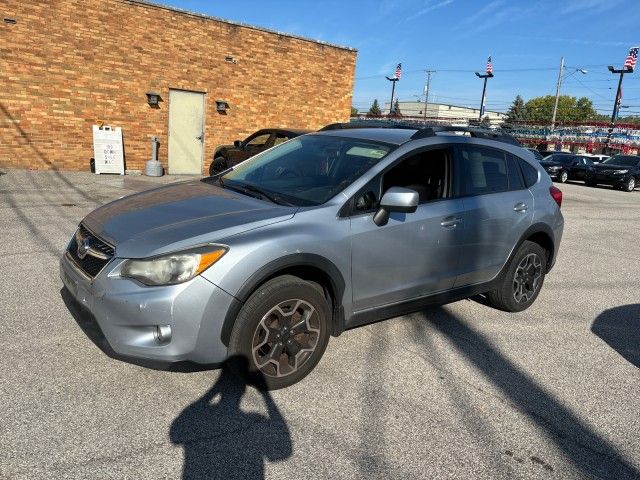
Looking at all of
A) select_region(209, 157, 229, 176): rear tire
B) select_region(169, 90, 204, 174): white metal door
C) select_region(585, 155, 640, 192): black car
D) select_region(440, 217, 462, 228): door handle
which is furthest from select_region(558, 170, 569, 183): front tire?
select_region(440, 217, 462, 228): door handle

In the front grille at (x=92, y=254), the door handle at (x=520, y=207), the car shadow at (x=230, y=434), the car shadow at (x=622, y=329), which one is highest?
the door handle at (x=520, y=207)

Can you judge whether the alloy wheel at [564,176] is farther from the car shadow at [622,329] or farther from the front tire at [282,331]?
the front tire at [282,331]

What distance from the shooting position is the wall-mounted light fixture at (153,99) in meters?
13.8

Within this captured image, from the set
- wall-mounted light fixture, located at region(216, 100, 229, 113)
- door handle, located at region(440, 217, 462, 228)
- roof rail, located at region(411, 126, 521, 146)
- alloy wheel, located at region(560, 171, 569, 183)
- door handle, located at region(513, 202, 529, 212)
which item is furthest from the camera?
alloy wheel, located at region(560, 171, 569, 183)

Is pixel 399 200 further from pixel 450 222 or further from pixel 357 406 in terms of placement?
pixel 357 406

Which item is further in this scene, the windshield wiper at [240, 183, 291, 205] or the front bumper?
the windshield wiper at [240, 183, 291, 205]

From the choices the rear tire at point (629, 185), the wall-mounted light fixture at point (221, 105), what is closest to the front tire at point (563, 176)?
the rear tire at point (629, 185)

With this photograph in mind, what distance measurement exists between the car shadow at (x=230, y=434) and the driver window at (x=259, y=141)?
29.7 feet

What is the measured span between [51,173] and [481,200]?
37.8 feet

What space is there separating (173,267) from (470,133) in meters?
3.02

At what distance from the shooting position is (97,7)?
1267 centimetres

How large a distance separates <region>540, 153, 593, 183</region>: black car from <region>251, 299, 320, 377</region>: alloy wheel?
2239 centimetres

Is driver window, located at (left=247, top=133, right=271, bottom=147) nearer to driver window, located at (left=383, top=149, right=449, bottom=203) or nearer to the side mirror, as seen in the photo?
driver window, located at (left=383, top=149, right=449, bottom=203)

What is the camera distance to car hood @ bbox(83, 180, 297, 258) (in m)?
3.00
